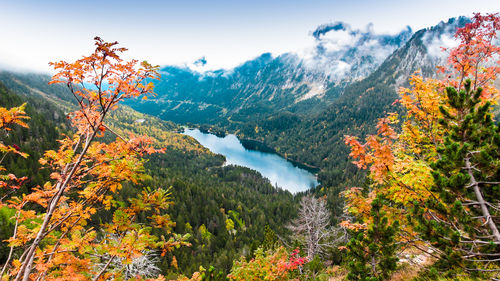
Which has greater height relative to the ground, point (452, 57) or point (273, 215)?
point (452, 57)

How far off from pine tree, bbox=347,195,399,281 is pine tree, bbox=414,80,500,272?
1283mm

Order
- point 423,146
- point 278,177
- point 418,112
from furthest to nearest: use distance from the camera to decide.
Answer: point 278,177 < point 423,146 < point 418,112

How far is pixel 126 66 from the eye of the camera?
4539 millimetres

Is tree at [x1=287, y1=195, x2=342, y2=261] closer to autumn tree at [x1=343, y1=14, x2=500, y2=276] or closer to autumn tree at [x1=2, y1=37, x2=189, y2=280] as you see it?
autumn tree at [x1=343, y1=14, x2=500, y2=276]

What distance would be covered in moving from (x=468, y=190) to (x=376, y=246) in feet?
10.8

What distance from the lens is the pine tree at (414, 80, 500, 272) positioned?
5704mm

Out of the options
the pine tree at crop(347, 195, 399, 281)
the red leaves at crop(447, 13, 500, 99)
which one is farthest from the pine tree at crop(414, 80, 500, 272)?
the red leaves at crop(447, 13, 500, 99)

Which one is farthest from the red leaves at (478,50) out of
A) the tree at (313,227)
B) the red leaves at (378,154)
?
the tree at (313,227)

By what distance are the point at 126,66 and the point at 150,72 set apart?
47 centimetres

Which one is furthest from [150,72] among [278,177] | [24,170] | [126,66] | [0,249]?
[278,177]

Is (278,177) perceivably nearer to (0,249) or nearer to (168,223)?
(0,249)

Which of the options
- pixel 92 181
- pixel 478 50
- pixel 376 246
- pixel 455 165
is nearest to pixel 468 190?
pixel 455 165

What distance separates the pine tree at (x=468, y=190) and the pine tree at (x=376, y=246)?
128 cm

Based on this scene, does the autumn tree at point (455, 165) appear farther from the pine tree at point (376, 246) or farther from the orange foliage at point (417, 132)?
the pine tree at point (376, 246)
